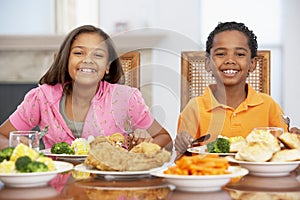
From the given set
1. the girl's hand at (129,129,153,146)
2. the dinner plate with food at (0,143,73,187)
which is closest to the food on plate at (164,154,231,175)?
the dinner plate with food at (0,143,73,187)

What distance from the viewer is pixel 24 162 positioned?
1.17 m

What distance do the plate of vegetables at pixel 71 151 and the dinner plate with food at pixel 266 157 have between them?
0.48 m

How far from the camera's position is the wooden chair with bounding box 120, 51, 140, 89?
7.55 ft

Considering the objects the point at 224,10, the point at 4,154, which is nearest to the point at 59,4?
the point at 224,10

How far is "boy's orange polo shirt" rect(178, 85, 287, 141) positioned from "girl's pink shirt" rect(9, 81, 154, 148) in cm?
15

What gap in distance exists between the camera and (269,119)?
7.25 feet

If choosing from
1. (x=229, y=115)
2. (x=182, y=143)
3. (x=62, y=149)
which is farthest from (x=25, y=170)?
(x=229, y=115)

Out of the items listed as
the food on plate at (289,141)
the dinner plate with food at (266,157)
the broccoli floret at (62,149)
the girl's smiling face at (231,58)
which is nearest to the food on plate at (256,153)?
the dinner plate with food at (266,157)

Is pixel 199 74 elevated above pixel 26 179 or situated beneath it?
elevated above

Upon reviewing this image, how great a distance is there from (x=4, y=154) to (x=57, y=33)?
3402mm

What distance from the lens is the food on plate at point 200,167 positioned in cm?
113

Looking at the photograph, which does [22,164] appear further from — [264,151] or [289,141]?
[289,141]

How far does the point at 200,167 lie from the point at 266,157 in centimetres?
24

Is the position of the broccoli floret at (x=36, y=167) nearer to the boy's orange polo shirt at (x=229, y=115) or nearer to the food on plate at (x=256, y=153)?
the food on plate at (x=256, y=153)
